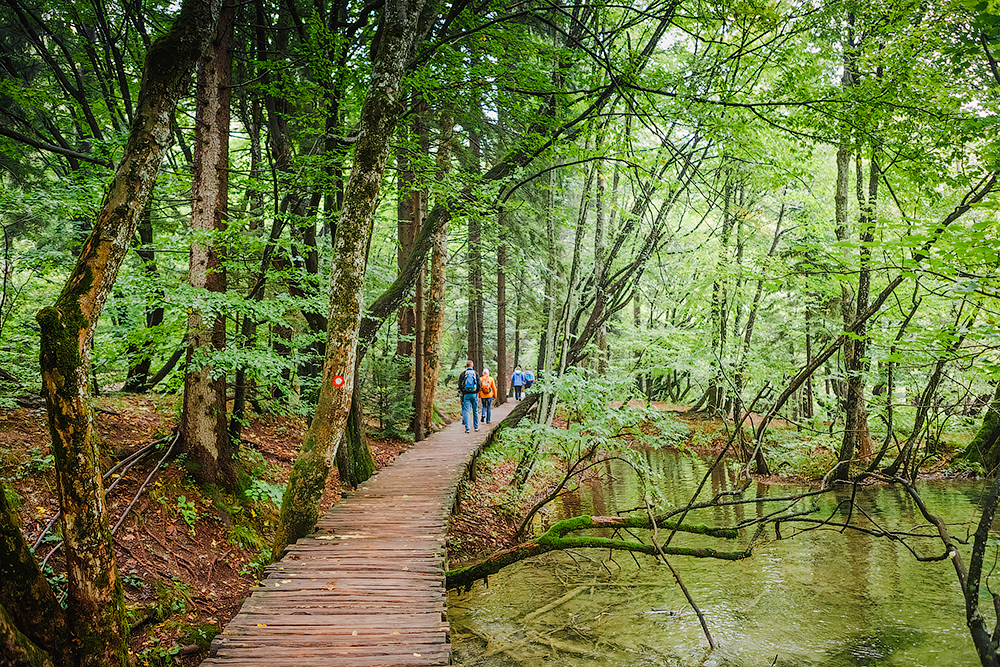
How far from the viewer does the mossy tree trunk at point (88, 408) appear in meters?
3.55

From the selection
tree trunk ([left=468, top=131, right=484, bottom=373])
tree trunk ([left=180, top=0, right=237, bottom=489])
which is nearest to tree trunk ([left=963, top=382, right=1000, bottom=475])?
A: tree trunk ([left=468, top=131, right=484, bottom=373])

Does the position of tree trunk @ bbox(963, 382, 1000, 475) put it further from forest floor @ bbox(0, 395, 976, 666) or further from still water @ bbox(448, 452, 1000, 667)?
forest floor @ bbox(0, 395, 976, 666)

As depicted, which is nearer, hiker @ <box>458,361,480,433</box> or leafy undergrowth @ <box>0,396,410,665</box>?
leafy undergrowth @ <box>0,396,410,665</box>

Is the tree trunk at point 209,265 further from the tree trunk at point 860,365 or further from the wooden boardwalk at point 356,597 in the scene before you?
the tree trunk at point 860,365

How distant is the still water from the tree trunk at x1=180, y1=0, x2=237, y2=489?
4.10 meters

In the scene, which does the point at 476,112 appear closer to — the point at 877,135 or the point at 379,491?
the point at 877,135

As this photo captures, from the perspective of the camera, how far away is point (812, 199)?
14.5 meters

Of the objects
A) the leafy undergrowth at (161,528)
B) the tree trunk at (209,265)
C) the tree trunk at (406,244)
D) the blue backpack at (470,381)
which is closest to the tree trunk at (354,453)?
the leafy undergrowth at (161,528)

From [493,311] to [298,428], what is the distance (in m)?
18.0

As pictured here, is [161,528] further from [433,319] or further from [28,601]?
[433,319]

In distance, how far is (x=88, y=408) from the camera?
373 centimetres

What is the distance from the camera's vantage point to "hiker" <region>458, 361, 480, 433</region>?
12961mm

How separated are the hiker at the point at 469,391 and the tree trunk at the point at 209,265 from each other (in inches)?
258

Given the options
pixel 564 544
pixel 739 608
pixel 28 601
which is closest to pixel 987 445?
pixel 739 608
